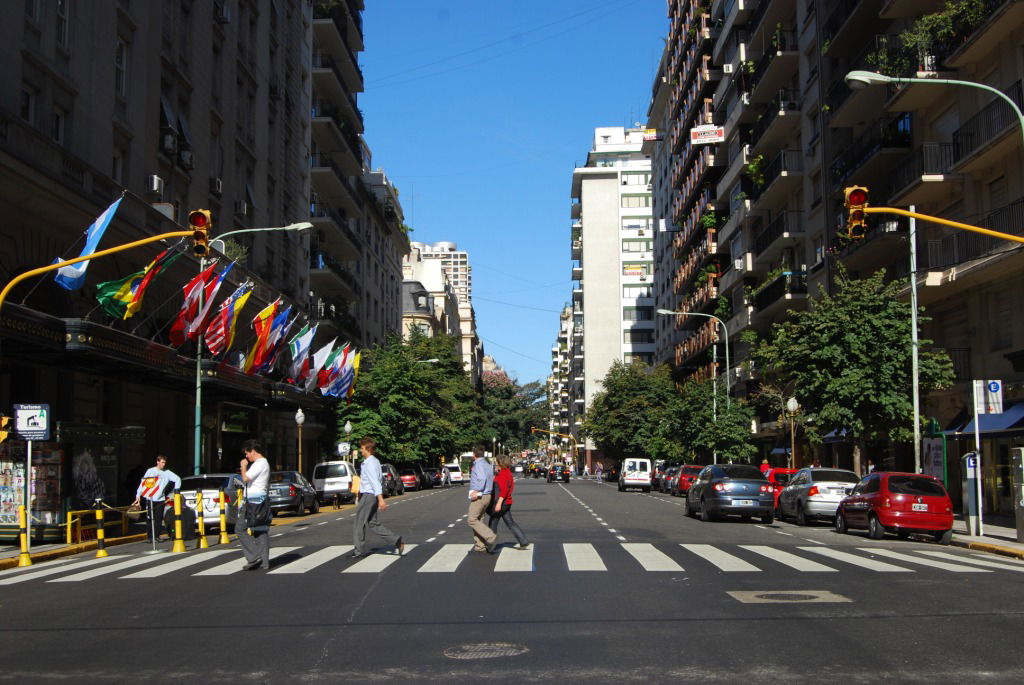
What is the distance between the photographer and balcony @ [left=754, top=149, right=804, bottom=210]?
4959 centimetres

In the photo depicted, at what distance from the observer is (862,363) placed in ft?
Answer: 103

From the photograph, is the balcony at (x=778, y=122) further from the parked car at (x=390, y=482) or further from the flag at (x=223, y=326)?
the flag at (x=223, y=326)

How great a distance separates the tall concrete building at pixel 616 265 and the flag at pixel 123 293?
97.3m

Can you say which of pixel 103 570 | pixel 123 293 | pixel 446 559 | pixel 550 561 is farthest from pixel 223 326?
pixel 550 561

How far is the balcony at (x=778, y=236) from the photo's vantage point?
50156mm

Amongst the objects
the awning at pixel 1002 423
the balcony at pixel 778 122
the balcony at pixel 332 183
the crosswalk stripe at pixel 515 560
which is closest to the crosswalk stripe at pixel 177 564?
the crosswalk stripe at pixel 515 560

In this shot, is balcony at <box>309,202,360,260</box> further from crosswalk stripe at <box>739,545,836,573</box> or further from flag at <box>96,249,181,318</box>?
crosswalk stripe at <box>739,545,836,573</box>

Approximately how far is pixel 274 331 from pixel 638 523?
16558mm

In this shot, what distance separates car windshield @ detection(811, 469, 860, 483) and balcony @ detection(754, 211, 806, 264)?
2293cm

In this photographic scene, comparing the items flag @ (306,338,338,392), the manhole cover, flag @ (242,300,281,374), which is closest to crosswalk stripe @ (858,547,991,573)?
the manhole cover

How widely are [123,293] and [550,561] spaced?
14754mm

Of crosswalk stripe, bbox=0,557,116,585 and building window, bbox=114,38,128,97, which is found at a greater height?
building window, bbox=114,38,128,97

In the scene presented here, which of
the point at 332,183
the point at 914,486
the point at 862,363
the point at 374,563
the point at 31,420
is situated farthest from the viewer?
the point at 332,183

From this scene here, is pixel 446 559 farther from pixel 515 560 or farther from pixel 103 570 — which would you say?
pixel 103 570
